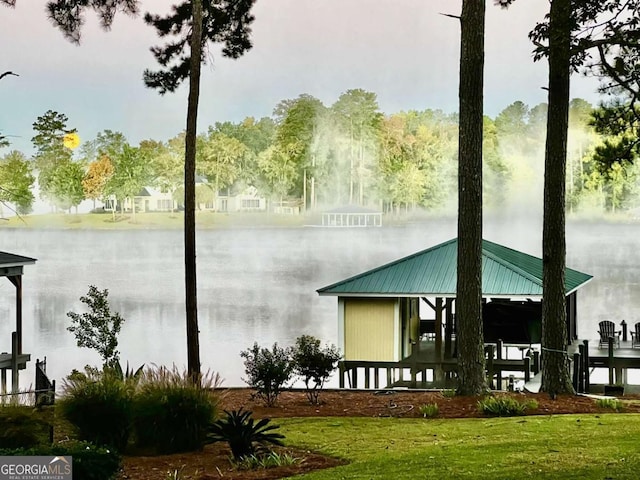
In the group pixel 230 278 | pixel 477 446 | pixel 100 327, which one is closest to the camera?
pixel 477 446

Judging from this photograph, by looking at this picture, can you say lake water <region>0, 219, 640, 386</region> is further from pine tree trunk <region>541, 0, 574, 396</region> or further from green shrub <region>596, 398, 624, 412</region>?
green shrub <region>596, 398, 624, 412</region>

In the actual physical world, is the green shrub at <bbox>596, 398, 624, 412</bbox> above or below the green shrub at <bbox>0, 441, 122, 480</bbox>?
below

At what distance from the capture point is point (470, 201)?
48.6ft

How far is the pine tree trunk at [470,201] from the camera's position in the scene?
48.4ft

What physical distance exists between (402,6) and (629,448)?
1453 inches

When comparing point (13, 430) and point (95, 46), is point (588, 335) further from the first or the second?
point (13, 430)

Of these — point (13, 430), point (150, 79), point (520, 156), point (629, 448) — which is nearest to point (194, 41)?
point (150, 79)

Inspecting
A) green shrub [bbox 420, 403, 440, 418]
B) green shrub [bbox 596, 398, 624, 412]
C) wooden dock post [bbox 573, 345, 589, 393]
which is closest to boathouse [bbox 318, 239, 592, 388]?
wooden dock post [bbox 573, 345, 589, 393]

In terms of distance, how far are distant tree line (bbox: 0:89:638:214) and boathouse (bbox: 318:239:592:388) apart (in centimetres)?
1900

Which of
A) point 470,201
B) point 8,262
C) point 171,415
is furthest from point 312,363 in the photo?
point 8,262

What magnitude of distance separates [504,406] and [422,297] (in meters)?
8.29

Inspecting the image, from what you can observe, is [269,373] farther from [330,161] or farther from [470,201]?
[330,161]

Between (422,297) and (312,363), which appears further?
(422,297)

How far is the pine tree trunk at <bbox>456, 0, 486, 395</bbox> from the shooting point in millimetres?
14742
